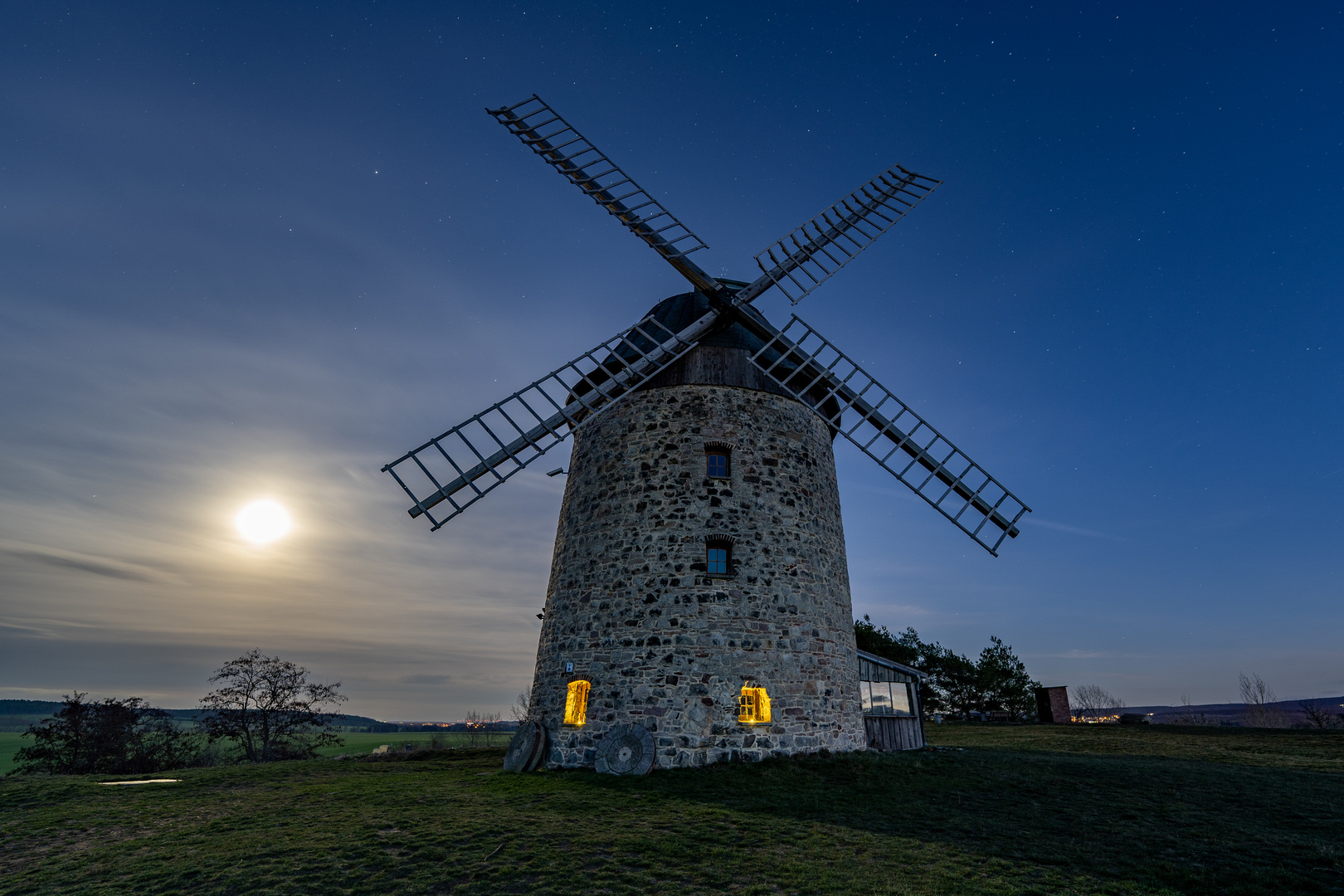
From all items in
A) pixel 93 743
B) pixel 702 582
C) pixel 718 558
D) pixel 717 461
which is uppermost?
pixel 717 461

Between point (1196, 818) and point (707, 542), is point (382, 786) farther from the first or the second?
point (1196, 818)

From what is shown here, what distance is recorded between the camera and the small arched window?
16453mm

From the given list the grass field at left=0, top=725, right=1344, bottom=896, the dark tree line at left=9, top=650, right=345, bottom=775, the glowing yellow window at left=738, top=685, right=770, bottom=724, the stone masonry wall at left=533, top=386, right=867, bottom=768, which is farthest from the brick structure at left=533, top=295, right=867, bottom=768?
the dark tree line at left=9, top=650, right=345, bottom=775

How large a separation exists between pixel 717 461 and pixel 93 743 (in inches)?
1169

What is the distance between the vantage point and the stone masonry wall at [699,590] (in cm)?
1422

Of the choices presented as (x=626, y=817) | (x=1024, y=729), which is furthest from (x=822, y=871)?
(x=1024, y=729)

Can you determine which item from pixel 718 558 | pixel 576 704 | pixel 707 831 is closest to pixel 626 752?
pixel 576 704

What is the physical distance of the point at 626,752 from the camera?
1355cm

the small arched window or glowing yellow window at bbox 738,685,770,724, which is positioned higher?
the small arched window

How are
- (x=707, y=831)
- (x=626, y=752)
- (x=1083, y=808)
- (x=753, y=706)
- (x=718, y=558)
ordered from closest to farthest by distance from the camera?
(x=707, y=831)
(x=1083, y=808)
(x=626, y=752)
(x=753, y=706)
(x=718, y=558)

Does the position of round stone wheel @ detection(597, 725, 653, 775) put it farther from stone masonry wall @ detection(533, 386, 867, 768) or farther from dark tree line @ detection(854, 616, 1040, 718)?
dark tree line @ detection(854, 616, 1040, 718)

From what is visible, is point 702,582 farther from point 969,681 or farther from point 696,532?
point 969,681

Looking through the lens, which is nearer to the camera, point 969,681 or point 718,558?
point 718,558

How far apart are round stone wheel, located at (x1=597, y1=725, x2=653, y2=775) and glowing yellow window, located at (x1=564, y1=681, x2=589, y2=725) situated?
120 cm
